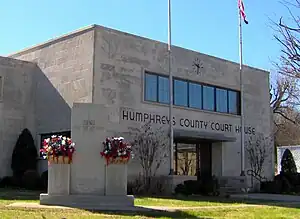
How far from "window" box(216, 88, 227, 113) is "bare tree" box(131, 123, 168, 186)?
17.3 ft

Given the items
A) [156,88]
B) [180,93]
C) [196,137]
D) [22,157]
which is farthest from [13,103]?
[196,137]

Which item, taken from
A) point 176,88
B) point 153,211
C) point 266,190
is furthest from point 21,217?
point 266,190

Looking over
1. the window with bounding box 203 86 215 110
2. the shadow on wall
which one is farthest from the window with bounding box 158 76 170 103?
the shadow on wall

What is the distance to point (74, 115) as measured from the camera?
1566cm

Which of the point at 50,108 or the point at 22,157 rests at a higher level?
the point at 50,108

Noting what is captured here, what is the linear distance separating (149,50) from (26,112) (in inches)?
287

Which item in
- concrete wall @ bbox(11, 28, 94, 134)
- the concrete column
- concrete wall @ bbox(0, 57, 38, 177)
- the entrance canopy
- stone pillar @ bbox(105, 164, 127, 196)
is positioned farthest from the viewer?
the concrete column

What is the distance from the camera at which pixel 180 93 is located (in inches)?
1112

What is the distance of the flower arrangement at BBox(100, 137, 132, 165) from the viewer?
50.7ft

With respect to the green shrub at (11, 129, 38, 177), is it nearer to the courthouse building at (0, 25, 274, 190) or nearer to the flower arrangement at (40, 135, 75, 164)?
the courthouse building at (0, 25, 274, 190)

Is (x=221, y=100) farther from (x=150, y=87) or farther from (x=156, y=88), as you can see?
(x=150, y=87)

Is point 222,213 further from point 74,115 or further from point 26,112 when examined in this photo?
point 26,112

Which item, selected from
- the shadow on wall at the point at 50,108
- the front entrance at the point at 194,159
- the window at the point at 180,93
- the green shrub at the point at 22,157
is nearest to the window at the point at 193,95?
the window at the point at 180,93

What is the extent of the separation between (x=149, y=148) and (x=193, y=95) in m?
5.07
